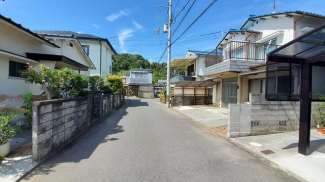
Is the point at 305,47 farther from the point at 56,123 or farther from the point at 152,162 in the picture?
the point at 56,123

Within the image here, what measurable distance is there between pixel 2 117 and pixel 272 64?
22.8ft

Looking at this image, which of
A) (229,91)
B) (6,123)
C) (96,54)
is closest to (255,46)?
(229,91)

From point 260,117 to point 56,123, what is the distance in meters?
6.60

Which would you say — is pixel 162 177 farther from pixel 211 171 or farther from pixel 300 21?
pixel 300 21

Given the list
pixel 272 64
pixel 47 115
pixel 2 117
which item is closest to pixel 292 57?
pixel 272 64

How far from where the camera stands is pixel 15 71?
24.3 feet

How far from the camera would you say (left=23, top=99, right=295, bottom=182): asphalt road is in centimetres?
338

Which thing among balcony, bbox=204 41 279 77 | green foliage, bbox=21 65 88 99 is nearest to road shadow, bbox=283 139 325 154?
balcony, bbox=204 41 279 77

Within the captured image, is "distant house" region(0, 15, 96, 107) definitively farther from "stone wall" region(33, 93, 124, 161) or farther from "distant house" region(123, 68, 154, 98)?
"distant house" region(123, 68, 154, 98)

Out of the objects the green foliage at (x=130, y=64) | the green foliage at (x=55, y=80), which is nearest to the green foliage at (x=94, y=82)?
the green foliage at (x=55, y=80)

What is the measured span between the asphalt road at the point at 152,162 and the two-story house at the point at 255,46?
219 inches

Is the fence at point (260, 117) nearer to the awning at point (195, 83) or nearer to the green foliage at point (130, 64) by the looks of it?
the awning at point (195, 83)

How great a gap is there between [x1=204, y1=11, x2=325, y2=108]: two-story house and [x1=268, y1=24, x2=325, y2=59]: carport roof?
12.5 feet

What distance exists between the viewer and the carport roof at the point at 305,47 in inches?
163
